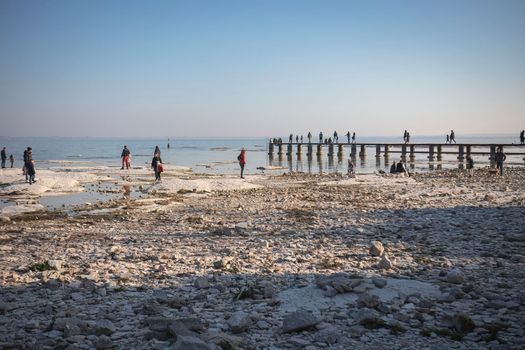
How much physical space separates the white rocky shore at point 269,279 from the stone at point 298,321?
0.04ft

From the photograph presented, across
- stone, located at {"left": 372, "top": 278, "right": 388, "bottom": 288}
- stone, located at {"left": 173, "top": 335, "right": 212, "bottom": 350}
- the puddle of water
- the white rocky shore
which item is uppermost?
stone, located at {"left": 173, "top": 335, "right": 212, "bottom": 350}

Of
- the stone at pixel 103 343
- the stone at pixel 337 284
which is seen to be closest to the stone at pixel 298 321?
the stone at pixel 337 284

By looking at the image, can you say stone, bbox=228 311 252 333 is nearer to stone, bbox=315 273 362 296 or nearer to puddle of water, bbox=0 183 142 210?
stone, bbox=315 273 362 296

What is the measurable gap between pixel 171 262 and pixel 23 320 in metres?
3.38

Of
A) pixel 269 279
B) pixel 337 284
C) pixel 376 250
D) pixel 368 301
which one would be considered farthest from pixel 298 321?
pixel 376 250

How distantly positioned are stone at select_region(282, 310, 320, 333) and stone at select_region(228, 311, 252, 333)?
49 cm

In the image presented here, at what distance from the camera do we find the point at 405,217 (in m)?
13.9

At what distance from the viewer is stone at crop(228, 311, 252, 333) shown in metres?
5.31

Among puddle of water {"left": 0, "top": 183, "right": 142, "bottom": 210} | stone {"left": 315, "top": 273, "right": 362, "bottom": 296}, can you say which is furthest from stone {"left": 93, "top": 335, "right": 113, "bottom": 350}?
puddle of water {"left": 0, "top": 183, "right": 142, "bottom": 210}

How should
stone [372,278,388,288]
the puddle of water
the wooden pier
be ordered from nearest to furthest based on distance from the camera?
1. stone [372,278,388,288]
2. the puddle of water
3. the wooden pier

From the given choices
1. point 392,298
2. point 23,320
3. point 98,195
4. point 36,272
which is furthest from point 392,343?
point 98,195

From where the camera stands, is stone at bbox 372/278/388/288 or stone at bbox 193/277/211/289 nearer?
stone at bbox 372/278/388/288

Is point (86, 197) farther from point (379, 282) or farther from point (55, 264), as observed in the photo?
point (379, 282)

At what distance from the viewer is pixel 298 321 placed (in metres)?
5.38
